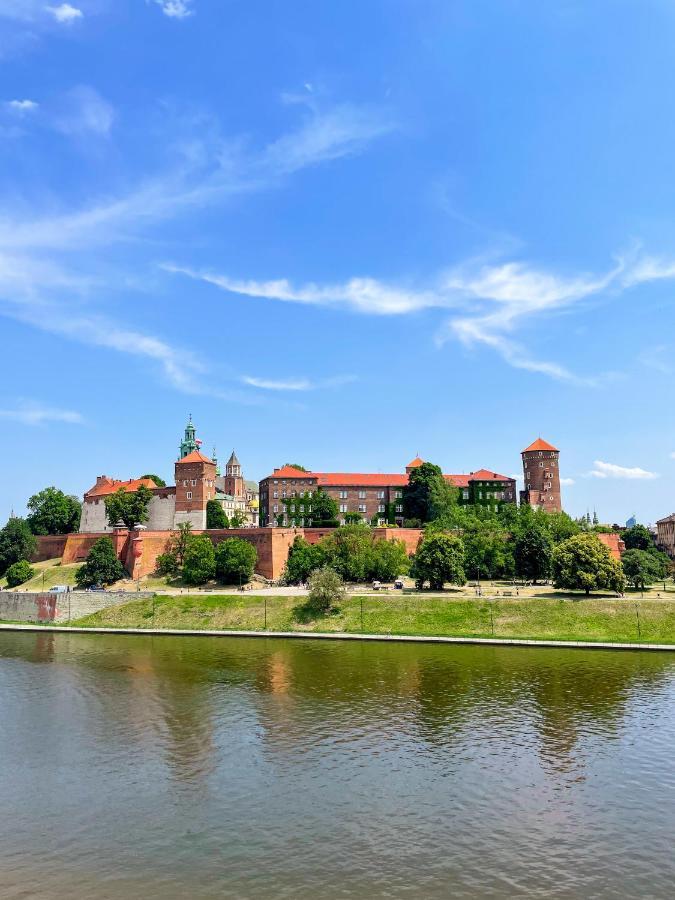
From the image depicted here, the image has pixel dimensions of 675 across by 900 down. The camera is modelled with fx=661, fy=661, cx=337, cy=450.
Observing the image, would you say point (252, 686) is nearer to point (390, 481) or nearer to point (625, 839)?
point (625, 839)

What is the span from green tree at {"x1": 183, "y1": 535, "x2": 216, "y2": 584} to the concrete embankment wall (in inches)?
207

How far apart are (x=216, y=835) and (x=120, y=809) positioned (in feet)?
10.8

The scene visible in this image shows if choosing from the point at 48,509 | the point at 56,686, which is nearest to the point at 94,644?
the point at 56,686

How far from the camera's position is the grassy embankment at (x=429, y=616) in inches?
1668

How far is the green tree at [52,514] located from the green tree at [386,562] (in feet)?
141

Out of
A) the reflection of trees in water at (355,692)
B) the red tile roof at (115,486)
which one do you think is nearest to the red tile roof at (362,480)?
the red tile roof at (115,486)

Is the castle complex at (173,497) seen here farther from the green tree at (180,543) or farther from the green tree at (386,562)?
the green tree at (386,562)

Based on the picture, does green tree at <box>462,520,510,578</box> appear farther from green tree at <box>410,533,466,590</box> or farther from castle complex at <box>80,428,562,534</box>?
castle complex at <box>80,428,562,534</box>

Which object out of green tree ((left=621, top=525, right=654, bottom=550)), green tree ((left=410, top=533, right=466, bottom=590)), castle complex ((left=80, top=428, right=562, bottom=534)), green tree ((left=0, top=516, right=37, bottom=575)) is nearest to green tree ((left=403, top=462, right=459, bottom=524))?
castle complex ((left=80, top=428, right=562, bottom=534))

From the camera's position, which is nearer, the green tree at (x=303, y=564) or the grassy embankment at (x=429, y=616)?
the grassy embankment at (x=429, y=616)

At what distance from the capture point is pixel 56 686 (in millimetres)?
31906

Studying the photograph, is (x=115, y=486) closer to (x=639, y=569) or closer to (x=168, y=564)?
(x=168, y=564)

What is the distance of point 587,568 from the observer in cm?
4794

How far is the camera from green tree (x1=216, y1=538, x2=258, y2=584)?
189 feet
